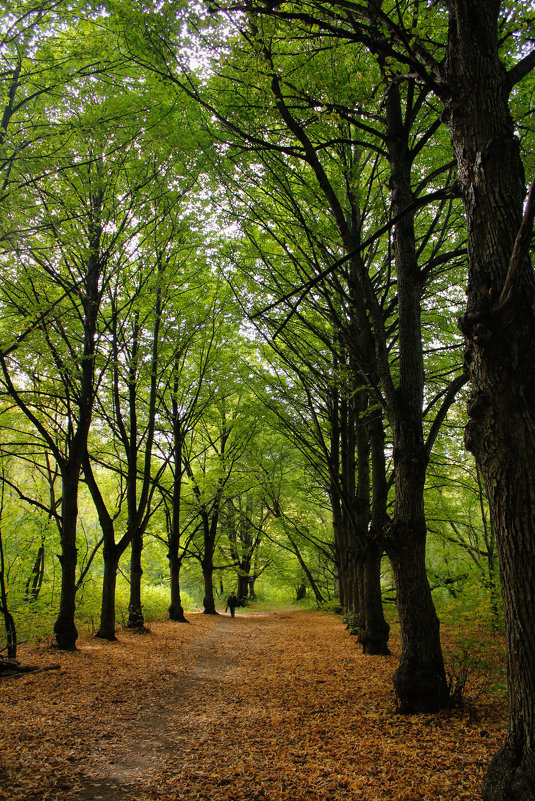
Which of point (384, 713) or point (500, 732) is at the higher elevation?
point (500, 732)

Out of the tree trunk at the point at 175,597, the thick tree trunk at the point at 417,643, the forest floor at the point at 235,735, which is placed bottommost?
the tree trunk at the point at 175,597

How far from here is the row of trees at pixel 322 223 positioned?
2.50m

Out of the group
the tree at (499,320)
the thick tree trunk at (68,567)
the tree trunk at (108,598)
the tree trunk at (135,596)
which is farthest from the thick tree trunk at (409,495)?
the tree trunk at (135,596)

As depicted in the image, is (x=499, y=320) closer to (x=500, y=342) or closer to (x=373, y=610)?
(x=500, y=342)

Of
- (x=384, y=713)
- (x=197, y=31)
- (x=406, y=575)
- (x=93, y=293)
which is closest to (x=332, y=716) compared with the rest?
(x=384, y=713)

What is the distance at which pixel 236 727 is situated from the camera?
184 inches

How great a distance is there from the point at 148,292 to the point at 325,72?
273 inches

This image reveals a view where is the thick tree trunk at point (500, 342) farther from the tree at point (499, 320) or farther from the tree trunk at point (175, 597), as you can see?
the tree trunk at point (175, 597)

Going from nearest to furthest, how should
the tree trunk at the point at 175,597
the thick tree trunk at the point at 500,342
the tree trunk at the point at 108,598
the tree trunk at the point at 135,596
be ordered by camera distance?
the thick tree trunk at the point at 500,342
the tree trunk at the point at 108,598
the tree trunk at the point at 135,596
the tree trunk at the point at 175,597

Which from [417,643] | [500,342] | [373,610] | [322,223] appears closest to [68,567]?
[373,610]

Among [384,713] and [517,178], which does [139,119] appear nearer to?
[517,178]

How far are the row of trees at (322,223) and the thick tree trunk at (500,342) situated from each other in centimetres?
1

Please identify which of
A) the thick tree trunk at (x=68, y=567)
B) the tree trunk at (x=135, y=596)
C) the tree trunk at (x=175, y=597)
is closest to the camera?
the thick tree trunk at (x=68, y=567)

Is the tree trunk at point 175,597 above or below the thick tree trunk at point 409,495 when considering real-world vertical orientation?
below
